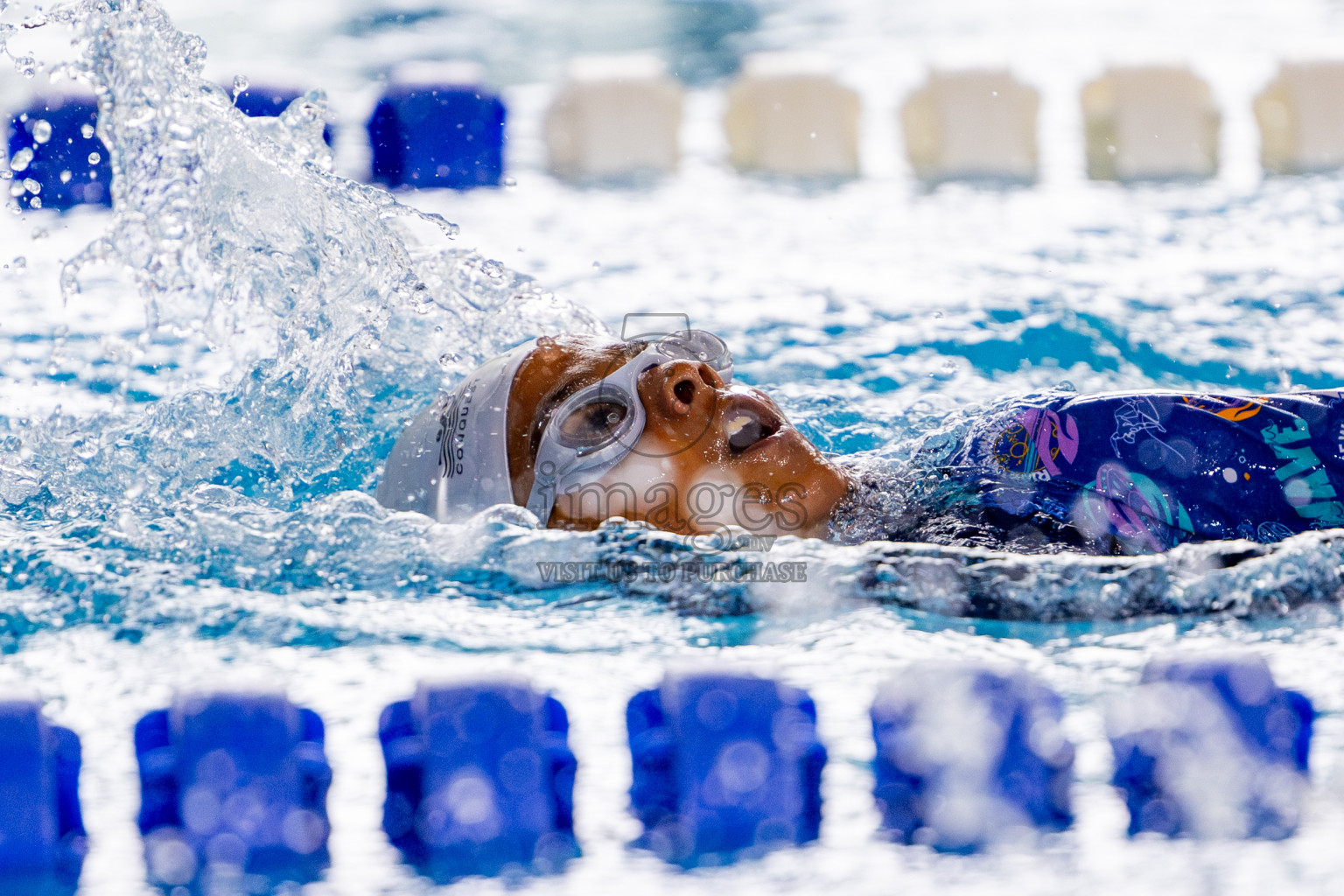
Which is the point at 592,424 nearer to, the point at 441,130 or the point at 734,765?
the point at 734,765

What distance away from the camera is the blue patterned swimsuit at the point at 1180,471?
1791mm

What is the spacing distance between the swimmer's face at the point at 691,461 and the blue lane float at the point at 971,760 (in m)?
0.37

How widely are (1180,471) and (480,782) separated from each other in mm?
973

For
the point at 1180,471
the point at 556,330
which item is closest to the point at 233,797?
the point at 1180,471

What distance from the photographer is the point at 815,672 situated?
1771 millimetres

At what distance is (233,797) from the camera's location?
1.50 metres

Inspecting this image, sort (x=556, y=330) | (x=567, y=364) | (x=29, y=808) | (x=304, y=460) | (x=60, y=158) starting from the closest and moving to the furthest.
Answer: (x=29, y=808) → (x=567, y=364) → (x=304, y=460) → (x=556, y=330) → (x=60, y=158)

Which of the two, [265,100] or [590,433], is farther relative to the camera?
[265,100]

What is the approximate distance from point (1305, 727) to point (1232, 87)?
455 cm

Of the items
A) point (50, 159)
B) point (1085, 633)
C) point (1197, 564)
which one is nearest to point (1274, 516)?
point (1197, 564)

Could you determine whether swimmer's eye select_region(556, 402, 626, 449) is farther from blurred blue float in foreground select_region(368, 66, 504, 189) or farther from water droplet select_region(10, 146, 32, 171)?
blurred blue float in foreground select_region(368, 66, 504, 189)

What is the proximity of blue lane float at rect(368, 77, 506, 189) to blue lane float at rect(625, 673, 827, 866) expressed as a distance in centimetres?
344

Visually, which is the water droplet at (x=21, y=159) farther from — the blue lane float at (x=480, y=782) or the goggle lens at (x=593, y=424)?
the blue lane float at (x=480, y=782)

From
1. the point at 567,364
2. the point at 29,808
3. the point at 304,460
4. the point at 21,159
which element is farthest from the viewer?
the point at 21,159
